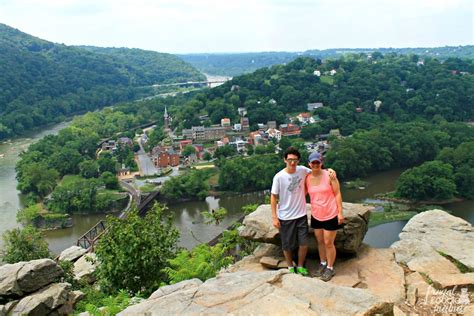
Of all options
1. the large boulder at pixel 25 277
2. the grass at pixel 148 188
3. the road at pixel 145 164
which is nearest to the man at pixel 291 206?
the large boulder at pixel 25 277

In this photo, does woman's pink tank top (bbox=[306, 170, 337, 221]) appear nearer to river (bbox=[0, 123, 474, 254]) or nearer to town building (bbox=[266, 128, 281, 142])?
river (bbox=[0, 123, 474, 254])

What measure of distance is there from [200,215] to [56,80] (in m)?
68.3

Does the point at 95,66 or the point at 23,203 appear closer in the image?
the point at 23,203

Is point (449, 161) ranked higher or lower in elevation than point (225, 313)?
lower

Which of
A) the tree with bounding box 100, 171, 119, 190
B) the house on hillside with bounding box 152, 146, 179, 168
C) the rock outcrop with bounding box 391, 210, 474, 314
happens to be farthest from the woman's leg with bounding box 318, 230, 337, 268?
the house on hillside with bounding box 152, 146, 179, 168

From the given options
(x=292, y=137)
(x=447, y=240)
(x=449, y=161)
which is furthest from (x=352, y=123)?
(x=447, y=240)

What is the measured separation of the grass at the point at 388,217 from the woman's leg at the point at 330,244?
23.0 metres

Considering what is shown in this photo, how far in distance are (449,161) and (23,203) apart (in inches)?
1363

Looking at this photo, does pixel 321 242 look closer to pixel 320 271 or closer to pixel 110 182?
pixel 320 271

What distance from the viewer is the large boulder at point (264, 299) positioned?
14.2 ft

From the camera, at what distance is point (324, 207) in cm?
596

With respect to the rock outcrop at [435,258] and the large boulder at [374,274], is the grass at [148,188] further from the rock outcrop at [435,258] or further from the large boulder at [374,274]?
the large boulder at [374,274]

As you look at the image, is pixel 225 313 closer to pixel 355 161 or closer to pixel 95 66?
pixel 355 161

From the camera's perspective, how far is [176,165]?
46312 mm
